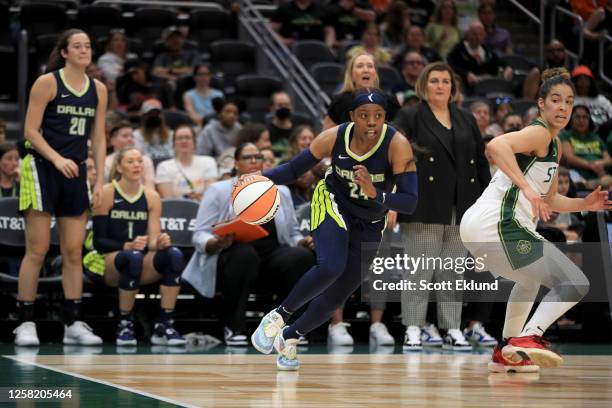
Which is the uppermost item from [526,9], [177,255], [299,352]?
[526,9]

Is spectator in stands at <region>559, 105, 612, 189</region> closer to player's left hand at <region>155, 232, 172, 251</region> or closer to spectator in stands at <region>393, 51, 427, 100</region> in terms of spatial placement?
spectator in stands at <region>393, 51, 427, 100</region>

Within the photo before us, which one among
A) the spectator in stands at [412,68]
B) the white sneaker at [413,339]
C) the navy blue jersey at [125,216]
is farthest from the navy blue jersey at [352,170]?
the spectator in stands at [412,68]

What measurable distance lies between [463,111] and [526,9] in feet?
26.2

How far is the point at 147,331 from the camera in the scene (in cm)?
994

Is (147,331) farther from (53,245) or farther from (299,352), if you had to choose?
(299,352)

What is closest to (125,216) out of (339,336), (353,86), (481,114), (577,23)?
Result: (339,336)

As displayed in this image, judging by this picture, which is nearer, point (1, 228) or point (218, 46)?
point (1, 228)

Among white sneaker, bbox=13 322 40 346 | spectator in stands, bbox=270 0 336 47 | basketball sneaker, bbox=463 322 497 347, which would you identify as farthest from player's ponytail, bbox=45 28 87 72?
spectator in stands, bbox=270 0 336 47

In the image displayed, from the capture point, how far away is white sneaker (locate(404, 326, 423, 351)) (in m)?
8.99

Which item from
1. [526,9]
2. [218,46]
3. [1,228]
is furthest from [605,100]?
[1,228]

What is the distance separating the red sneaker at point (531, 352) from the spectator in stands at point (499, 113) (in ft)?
16.8

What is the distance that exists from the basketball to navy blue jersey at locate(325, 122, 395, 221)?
0.45 metres

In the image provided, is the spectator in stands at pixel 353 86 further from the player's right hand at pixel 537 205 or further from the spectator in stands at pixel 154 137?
the spectator in stands at pixel 154 137

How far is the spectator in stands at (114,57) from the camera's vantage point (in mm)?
13664
